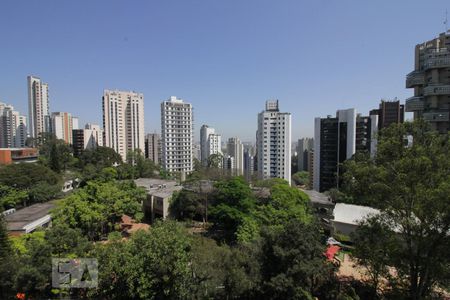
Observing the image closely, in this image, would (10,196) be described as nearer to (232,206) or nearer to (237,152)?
(232,206)

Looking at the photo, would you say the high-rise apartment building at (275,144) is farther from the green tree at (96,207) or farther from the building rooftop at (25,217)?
the building rooftop at (25,217)

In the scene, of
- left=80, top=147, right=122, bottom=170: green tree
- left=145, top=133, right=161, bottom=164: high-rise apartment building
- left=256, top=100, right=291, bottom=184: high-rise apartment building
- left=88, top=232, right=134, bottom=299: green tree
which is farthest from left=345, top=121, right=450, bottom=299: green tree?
left=145, top=133, right=161, bottom=164: high-rise apartment building

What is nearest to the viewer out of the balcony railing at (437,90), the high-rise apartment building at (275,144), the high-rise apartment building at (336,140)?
the balcony railing at (437,90)

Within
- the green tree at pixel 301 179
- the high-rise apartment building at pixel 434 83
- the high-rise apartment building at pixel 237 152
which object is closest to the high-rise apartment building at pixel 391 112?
the green tree at pixel 301 179

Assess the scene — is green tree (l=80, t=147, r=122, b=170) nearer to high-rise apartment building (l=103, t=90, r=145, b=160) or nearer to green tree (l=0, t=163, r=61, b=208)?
high-rise apartment building (l=103, t=90, r=145, b=160)

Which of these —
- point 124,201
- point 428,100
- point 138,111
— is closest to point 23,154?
point 138,111
